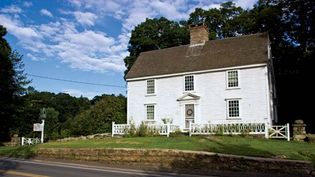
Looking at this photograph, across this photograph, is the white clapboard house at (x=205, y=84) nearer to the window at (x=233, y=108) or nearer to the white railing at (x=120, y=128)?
the window at (x=233, y=108)

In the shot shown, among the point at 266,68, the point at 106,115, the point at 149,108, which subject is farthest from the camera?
the point at 106,115

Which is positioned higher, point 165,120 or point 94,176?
point 165,120

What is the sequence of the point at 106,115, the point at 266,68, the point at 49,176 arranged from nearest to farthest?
the point at 49,176 < the point at 266,68 < the point at 106,115

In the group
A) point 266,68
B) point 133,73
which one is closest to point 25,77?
point 133,73

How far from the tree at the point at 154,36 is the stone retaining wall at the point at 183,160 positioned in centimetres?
2837

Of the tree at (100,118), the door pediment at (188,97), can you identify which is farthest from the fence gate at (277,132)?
the tree at (100,118)

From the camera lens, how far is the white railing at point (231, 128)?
23.1 metres

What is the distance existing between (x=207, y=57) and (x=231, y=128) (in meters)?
9.01

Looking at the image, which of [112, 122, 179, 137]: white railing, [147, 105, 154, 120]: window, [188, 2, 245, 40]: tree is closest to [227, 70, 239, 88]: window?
[112, 122, 179, 137]: white railing

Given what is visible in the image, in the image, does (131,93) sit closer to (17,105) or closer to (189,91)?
(189,91)

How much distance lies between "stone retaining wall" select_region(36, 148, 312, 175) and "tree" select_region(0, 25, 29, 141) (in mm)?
16511

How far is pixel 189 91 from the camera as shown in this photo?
98.1ft

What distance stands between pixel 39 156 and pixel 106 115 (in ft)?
42.2

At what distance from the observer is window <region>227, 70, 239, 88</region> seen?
1097 inches
